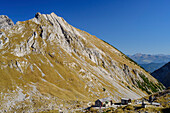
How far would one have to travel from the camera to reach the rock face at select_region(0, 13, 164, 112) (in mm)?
87881

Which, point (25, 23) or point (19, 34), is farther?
point (25, 23)

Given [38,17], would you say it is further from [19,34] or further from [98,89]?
[98,89]

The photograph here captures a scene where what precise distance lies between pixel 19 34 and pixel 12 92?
250 feet

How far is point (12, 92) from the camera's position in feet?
283

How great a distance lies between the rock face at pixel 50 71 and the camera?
87881 mm

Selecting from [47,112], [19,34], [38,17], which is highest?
[38,17]

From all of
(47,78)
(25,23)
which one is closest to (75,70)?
(47,78)

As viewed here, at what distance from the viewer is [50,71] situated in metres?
118

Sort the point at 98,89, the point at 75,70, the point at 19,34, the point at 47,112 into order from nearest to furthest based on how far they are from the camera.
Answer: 1. the point at 47,112
2. the point at 98,89
3. the point at 75,70
4. the point at 19,34

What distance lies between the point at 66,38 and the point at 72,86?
8104 centimetres

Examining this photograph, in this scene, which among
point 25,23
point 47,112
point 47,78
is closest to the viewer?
point 47,112

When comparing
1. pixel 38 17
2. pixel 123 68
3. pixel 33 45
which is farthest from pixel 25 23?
pixel 123 68

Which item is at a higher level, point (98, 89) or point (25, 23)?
point (25, 23)

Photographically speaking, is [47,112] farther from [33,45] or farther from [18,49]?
[33,45]
